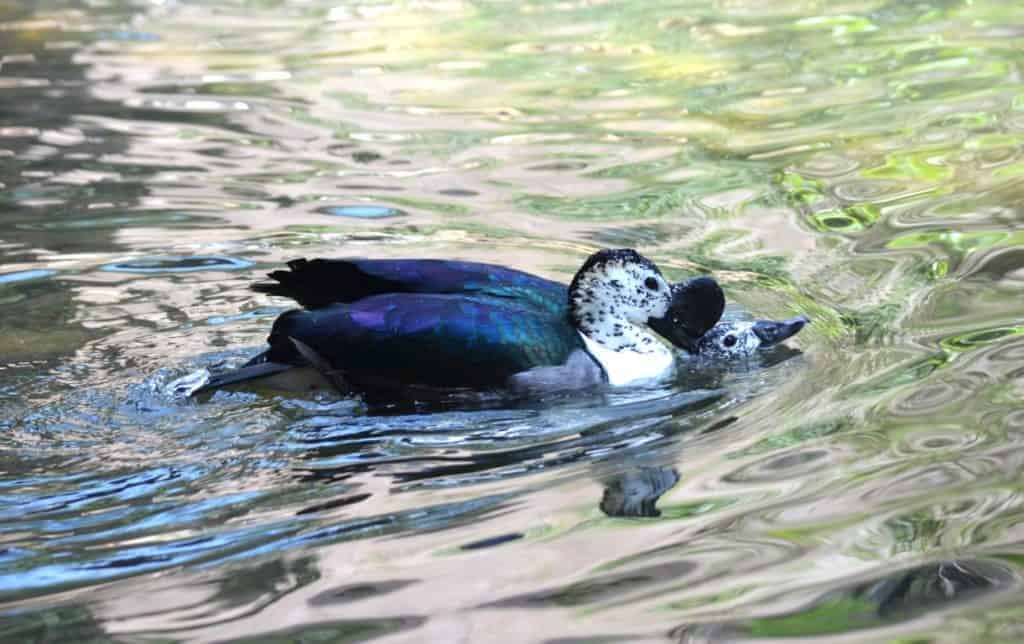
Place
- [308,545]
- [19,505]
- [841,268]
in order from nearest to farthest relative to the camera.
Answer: [308,545] < [19,505] < [841,268]

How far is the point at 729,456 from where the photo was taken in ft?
18.1

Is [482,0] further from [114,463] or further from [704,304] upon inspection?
[114,463]

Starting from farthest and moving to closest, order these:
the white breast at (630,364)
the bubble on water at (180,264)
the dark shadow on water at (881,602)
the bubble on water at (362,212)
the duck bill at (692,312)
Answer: the bubble on water at (362,212) < the bubble on water at (180,264) < the duck bill at (692,312) < the white breast at (630,364) < the dark shadow on water at (881,602)

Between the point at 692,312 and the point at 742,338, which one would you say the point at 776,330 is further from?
the point at 692,312

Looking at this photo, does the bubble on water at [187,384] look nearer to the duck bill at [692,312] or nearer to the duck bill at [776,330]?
the duck bill at [692,312]

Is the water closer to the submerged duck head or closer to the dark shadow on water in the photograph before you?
the dark shadow on water

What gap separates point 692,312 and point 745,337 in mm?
273

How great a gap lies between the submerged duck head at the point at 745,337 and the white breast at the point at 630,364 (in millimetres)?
208

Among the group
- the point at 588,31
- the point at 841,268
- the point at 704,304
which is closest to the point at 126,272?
the point at 704,304

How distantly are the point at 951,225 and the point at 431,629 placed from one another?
16.0ft

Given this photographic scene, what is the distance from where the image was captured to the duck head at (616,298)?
686 cm

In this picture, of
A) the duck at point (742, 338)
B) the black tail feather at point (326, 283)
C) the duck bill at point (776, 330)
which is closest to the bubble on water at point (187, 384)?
the black tail feather at point (326, 283)

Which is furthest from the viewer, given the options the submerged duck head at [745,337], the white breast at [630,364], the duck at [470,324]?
the submerged duck head at [745,337]

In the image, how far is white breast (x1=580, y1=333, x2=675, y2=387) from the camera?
672cm
